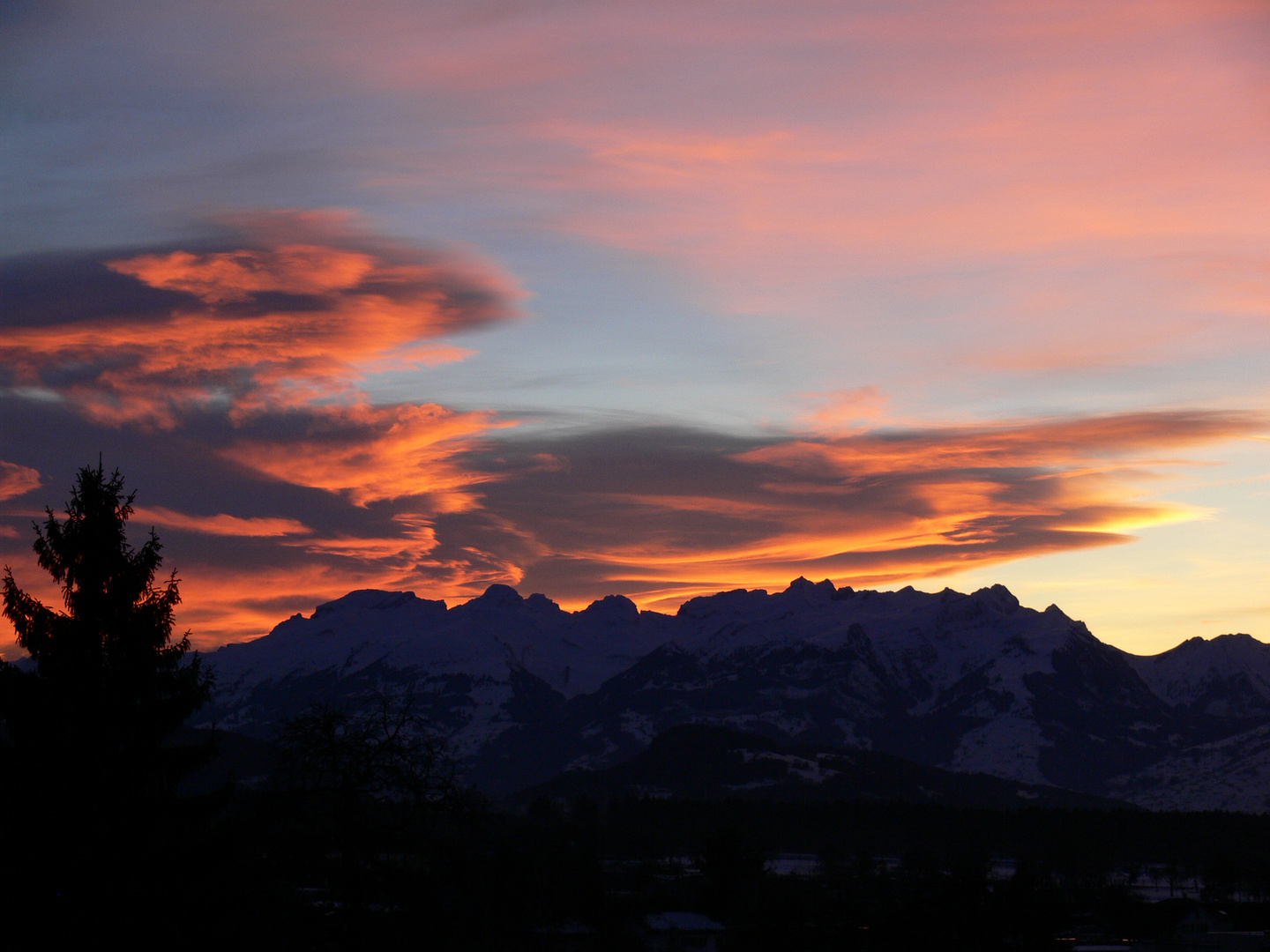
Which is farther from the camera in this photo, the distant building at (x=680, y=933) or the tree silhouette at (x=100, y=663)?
the distant building at (x=680, y=933)

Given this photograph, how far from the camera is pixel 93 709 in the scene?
3928 cm

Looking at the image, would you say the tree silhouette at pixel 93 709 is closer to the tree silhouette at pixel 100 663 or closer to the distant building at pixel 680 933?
the tree silhouette at pixel 100 663

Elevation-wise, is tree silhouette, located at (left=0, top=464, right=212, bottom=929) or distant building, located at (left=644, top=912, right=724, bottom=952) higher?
tree silhouette, located at (left=0, top=464, right=212, bottom=929)

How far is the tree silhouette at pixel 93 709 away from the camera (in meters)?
38.6

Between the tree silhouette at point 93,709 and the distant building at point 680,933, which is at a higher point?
the tree silhouette at point 93,709

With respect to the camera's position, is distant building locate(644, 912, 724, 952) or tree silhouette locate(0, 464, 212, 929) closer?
tree silhouette locate(0, 464, 212, 929)

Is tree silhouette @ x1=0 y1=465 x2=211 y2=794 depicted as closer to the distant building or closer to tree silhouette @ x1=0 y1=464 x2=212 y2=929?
tree silhouette @ x1=0 y1=464 x2=212 y2=929

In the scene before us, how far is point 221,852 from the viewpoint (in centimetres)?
4072

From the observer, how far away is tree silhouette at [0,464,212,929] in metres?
38.6

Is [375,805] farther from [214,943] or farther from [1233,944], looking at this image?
[1233,944]

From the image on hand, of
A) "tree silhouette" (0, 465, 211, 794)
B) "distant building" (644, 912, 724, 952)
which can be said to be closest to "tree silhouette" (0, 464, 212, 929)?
"tree silhouette" (0, 465, 211, 794)

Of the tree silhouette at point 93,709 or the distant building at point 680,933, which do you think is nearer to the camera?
the tree silhouette at point 93,709

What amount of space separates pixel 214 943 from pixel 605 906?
15163cm

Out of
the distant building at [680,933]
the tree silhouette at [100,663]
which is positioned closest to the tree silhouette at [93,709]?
the tree silhouette at [100,663]
